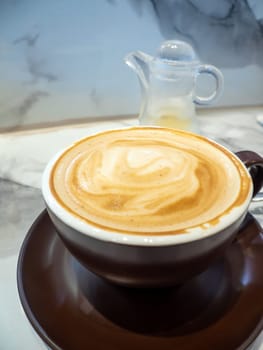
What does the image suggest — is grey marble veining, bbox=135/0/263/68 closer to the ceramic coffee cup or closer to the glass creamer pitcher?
the glass creamer pitcher

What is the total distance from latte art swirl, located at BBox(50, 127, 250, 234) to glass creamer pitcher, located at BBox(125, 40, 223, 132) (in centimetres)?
21

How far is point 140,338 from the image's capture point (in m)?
0.33

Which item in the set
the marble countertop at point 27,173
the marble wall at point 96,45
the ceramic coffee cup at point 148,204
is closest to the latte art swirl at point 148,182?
the ceramic coffee cup at point 148,204

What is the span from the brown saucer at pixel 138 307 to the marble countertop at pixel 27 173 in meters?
0.04

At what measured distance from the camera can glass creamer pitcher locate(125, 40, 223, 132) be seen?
0.62m

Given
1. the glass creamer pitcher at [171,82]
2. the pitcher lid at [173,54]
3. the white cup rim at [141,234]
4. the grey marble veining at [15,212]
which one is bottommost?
the grey marble veining at [15,212]

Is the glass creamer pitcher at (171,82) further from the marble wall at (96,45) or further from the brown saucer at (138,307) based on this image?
the brown saucer at (138,307)

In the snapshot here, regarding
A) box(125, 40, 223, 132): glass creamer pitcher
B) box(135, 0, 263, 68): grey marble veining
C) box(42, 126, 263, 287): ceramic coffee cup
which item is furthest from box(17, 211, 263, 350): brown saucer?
box(135, 0, 263, 68): grey marble veining

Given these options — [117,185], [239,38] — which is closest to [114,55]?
[239,38]

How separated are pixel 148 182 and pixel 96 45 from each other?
0.38 m

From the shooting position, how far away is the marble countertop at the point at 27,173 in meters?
0.38

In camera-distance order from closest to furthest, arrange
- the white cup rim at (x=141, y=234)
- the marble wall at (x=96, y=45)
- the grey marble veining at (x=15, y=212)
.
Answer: the white cup rim at (x=141, y=234)
the grey marble veining at (x=15, y=212)
the marble wall at (x=96, y=45)

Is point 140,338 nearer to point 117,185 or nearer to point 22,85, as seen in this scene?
point 117,185

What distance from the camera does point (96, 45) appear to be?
2.14 ft
